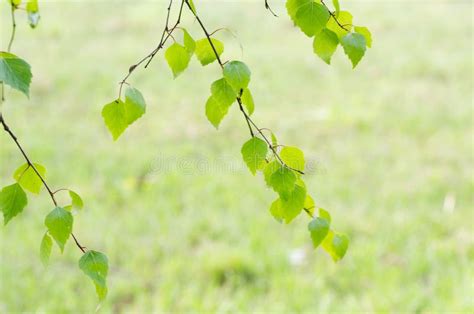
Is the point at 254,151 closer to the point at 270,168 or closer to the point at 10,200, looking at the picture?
the point at 270,168

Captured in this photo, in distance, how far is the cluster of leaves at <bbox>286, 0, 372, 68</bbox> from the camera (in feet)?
2.71

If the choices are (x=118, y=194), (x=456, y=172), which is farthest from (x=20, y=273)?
(x=456, y=172)

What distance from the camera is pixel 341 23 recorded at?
924mm

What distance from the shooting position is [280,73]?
15.8ft

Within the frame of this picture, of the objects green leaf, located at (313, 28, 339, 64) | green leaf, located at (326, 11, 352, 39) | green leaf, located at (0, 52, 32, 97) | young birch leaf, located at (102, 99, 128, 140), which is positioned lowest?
green leaf, located at (0, 52, 32, 97)

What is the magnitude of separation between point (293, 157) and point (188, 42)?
8.4 inches

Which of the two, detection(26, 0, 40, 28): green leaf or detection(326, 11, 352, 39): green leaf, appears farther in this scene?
detection(26, 0, 40, 28): green leaf

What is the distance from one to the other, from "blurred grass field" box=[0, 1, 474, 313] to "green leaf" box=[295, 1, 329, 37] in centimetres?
165

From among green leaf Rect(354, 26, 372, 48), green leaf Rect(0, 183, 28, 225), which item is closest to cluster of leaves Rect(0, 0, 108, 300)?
green leaf Rect(0, 183, 28, 225)

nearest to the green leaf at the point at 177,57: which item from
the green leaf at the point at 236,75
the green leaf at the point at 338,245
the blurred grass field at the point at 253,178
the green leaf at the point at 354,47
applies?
the green leaf at the point at 236,75

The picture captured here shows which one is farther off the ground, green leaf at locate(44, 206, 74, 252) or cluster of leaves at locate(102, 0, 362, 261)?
cluster of leaves at locate(102, 0, 362, 261)

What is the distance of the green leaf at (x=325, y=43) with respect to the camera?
2.86 ft

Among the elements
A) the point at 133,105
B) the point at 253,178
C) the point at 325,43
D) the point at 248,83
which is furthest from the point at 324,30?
the point at 253,178

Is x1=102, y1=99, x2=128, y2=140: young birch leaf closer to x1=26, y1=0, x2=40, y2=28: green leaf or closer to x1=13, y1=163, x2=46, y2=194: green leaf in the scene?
x1=13, y1=163, x2=46, y2=194: green leaf
